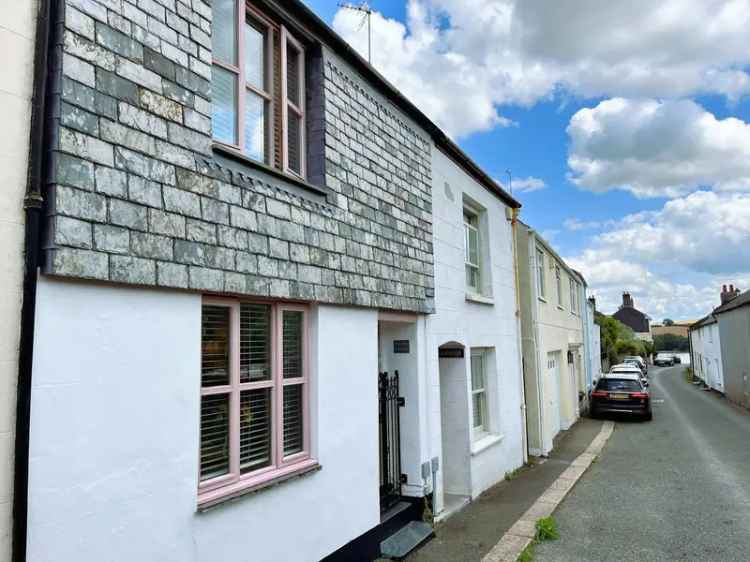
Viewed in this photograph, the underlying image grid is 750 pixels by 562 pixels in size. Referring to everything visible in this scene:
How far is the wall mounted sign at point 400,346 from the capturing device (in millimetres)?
7375

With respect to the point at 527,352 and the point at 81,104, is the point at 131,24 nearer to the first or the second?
the point at 81,104

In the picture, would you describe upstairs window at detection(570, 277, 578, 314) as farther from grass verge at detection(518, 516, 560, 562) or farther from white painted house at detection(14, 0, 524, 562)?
white painted house at detection(14, 0, 524, 562)

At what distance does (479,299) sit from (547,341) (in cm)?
601

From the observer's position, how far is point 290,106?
18.5ft

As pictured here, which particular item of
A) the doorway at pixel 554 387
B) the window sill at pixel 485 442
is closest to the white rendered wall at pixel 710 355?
the doorway at pixel 554 387

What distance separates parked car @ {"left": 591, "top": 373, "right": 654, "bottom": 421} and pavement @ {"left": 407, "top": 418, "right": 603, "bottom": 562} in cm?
758

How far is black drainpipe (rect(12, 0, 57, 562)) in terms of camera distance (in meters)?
2.94

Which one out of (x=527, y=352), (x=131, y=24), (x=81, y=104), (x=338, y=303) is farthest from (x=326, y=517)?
(x=527, y=352)

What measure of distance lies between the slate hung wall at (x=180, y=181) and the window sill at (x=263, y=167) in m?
0.02

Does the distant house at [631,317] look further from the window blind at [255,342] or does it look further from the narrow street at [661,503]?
the window blind at [255,342]

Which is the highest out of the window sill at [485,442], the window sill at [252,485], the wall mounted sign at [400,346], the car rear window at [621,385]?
the wall mounted sign at [400,346]

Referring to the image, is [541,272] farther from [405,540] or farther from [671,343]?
[671,343]

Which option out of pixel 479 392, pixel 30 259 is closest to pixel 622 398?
pixel 479 392

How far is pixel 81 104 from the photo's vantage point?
134 inches
